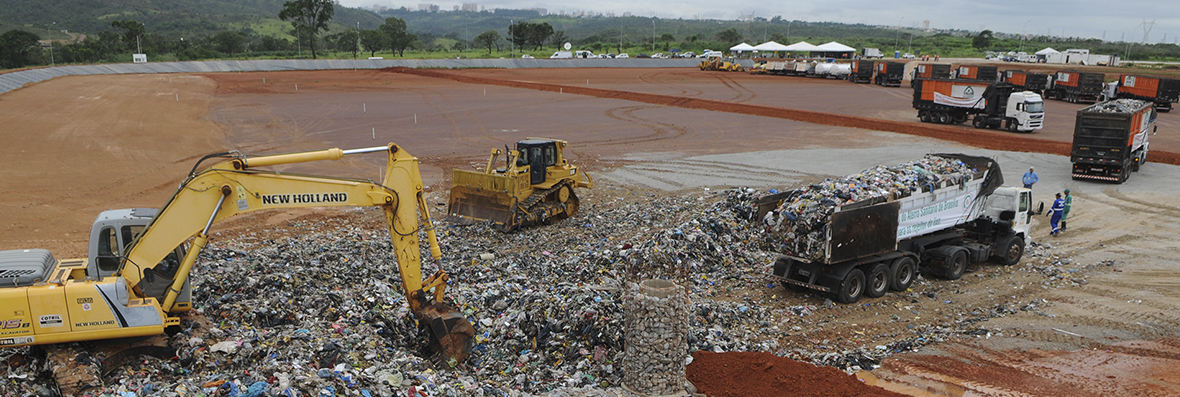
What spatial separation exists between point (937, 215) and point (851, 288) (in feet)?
9.31

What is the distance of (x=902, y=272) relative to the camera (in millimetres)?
14070

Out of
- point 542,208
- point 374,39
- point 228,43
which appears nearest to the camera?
point 542,208

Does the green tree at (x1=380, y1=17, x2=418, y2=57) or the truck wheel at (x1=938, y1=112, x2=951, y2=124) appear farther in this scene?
the green tree at (x1=380, y1=17, x2=418, y2=57)

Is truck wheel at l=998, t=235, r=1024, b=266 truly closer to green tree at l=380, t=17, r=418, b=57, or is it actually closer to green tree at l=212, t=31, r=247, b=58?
green tree at l=380, t=17, r=418, b=57

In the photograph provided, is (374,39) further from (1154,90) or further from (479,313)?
(479,313)

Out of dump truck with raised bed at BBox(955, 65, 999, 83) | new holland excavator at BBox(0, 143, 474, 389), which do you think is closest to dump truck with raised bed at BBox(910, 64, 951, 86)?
dump truck with raised bed at BBox(955, 65, 999, 83)

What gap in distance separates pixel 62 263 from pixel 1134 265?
62.0 ft

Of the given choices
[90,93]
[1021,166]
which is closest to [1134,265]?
[1021,166]

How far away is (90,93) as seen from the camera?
4609 centimetres

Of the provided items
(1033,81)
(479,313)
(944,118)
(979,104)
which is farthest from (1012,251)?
(1033,81)

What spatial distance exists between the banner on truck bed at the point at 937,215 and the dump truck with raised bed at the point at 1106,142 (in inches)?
A: 413

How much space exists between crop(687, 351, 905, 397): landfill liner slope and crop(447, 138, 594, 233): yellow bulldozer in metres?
7.88

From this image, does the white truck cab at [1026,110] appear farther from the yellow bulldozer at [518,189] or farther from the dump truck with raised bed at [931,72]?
the yellow bulldozer at [518,189]

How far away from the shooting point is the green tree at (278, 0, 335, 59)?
8969 cm
